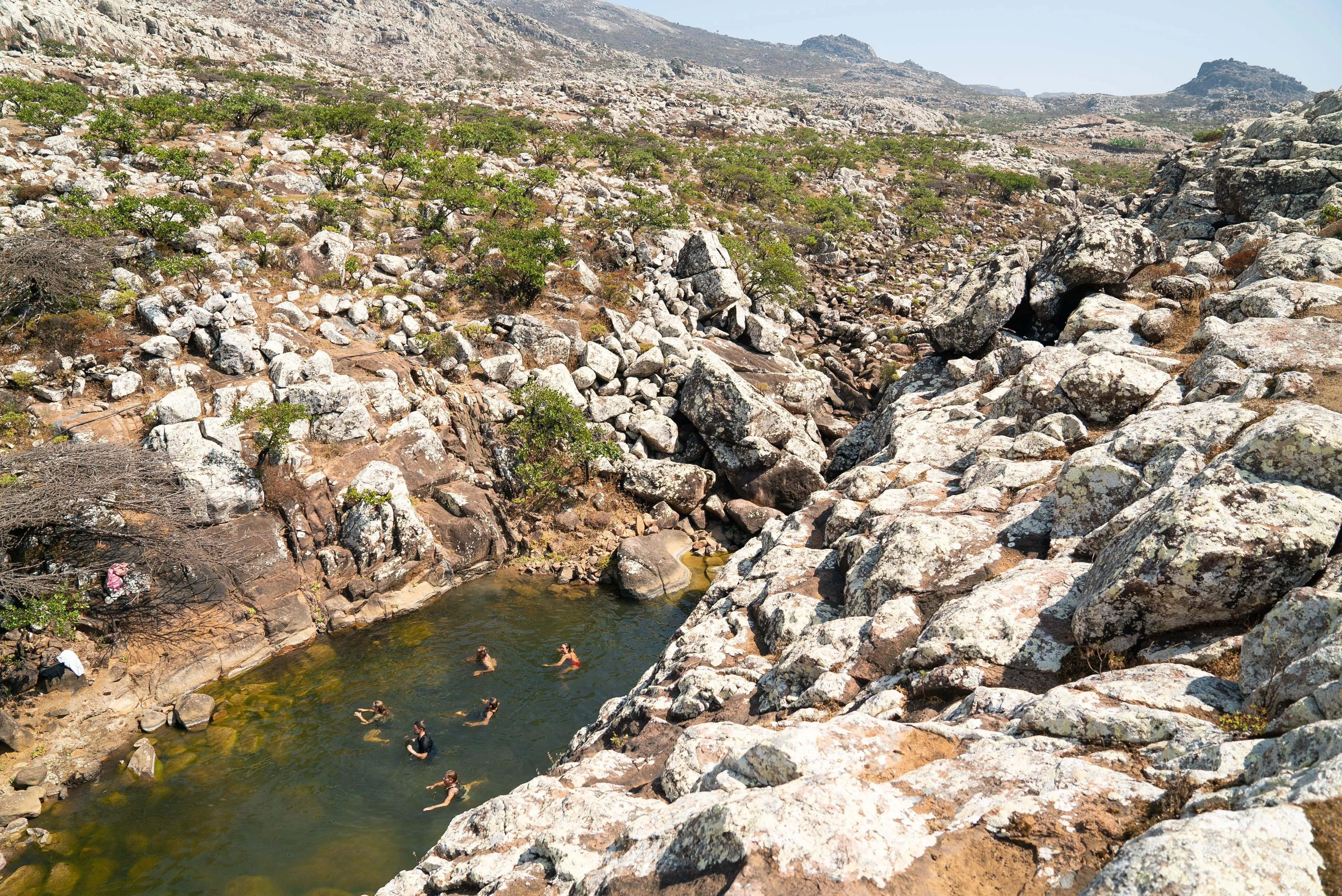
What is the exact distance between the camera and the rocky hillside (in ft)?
16.3

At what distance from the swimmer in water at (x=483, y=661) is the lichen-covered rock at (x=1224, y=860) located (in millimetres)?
17223

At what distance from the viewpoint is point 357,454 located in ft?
72.1

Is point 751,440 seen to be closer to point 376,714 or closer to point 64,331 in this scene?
point 376,714

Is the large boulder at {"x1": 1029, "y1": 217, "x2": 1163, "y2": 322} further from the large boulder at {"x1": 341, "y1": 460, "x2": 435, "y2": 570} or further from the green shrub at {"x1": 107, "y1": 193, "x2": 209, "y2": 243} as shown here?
the green shrub at {"x1": 107, "y1": 193, "x2": 209, "y2": 243}

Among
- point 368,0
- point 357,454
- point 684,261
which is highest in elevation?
point 368,0

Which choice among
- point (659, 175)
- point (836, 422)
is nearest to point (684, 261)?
point (836, 422)

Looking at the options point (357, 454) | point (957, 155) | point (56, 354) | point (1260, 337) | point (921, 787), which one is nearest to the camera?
point (921, 787)

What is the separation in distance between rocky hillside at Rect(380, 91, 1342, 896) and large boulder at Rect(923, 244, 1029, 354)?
462cm

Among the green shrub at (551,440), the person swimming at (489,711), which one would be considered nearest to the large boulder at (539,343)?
the green shrub at (551,440)

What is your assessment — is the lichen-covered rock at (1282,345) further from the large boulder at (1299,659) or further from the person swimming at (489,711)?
the person swimming at (489,711)

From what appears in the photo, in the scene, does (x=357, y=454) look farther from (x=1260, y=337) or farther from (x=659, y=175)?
(x=659, y=175)

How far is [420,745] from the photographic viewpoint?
15492mm

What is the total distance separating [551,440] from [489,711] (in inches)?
460

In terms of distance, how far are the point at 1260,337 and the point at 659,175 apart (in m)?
47.7
